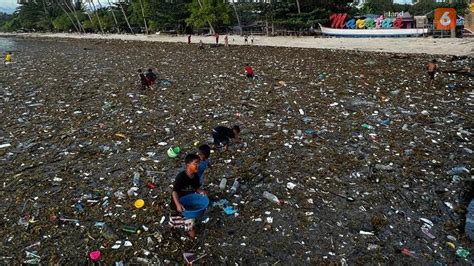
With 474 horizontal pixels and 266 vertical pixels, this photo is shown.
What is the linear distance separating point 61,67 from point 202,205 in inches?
721

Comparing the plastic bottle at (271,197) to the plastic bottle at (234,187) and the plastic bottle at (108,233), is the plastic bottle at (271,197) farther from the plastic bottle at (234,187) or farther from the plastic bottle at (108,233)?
the plastic bottle at (108,233)

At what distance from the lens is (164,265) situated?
13.4ft

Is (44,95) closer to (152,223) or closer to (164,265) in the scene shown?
(152,223)

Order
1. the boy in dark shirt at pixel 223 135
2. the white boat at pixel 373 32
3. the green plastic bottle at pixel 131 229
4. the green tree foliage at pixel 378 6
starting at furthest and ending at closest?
the green tree foliage at pixel 378 6
the white boat at pixel 373 32
the boy in dark shirt at pixel 223 135
the green plastic bottle at pixel 131 229

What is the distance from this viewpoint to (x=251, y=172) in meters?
6.35

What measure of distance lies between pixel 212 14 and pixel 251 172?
39887mm

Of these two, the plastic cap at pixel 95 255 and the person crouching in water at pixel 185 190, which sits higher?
the person crouching in water at pixel 185 190

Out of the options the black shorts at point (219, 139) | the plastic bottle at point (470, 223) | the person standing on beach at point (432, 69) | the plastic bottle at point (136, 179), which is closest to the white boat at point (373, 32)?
the person standing on beach at point (432, 69)

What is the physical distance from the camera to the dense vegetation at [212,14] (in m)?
38.2

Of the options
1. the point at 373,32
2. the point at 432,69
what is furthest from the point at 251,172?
the point at 373,32

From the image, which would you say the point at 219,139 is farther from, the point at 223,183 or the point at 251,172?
the point at 223,183

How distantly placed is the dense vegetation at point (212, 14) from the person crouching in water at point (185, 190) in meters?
34.9

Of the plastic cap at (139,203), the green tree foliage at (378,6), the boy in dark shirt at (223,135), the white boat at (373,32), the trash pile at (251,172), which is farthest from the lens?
the green tree foliage at (378,6)

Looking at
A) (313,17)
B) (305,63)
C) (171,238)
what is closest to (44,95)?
(171,238)
